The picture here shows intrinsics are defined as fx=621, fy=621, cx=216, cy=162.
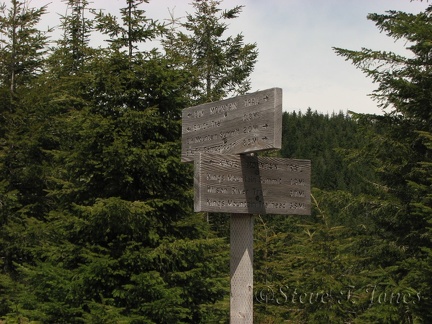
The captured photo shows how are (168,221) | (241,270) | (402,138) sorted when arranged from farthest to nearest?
1. (402,138)
2. (168,221)
3. (241,270)

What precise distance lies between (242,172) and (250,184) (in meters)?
0.13

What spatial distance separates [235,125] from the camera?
5.41m

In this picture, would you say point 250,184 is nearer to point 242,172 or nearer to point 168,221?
point 242,172

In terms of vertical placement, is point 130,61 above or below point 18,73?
below

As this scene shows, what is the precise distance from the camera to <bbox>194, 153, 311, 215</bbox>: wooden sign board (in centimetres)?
520

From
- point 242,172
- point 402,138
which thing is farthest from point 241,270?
point 402,138

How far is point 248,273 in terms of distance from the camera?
5.51 m

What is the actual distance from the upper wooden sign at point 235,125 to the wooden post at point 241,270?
68cm

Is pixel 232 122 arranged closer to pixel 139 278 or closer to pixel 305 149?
pixel 139 278

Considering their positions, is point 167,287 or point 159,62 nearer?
point 167,287

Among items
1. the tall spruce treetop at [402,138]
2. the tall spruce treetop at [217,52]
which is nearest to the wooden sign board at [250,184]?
the tall spruce treetop at [402,138]

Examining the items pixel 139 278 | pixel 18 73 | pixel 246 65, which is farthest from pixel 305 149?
pixel 139 278

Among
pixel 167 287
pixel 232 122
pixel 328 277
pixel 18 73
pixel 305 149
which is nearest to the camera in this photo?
pixel 232 122

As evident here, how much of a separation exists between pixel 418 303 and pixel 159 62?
6184 millimetres
